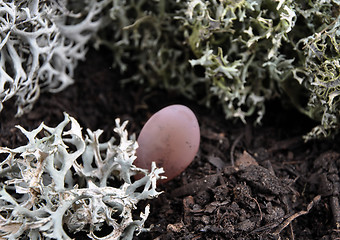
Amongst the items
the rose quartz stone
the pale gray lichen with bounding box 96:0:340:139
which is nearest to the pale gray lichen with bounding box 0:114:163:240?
the rose quartz stone

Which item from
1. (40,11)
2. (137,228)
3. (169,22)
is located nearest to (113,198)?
(137,228)

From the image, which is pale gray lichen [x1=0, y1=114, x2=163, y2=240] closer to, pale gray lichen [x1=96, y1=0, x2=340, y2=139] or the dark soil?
the dark soil

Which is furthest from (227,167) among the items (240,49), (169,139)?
(240,49)

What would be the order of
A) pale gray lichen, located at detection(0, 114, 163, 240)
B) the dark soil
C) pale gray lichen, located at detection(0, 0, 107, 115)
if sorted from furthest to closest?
pale gray lichen, located at detection(0, 0, 107, 115) < the dark soil < pale gray lichen, located at detection(0, 114, 163, 240)

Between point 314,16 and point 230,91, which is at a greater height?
point 314,16

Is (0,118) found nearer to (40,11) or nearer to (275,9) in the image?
(40,11)

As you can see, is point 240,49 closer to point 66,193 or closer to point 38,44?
point 38,44
